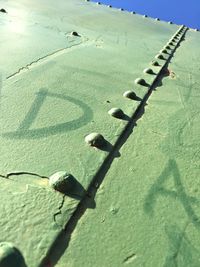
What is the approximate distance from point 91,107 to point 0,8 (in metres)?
2.04

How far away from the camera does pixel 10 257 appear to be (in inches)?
35.9

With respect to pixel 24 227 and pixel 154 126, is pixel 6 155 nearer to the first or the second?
pixel 24 227

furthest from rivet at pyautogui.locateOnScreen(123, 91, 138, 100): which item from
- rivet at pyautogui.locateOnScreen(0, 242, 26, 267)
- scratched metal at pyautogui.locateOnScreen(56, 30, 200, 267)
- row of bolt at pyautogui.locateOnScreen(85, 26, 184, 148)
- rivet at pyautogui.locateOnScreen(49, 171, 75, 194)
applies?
rivet at pyautogui.locateOnScreen(0, 242, 26, 267)

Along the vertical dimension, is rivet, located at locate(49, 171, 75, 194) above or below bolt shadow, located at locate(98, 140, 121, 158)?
above

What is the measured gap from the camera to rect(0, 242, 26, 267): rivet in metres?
0.91

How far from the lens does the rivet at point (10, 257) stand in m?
0.91

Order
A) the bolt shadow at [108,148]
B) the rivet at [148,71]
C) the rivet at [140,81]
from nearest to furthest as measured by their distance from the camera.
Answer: the bolt shadow at [108,148] < the rivet at [140,81] < the rivet at [148,71]

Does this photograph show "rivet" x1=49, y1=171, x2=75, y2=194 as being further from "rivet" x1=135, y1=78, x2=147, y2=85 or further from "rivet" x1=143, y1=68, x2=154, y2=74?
"rivet" x1=143, y1=68, x2=154, y2=74

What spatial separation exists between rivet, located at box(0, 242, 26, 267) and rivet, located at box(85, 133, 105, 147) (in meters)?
0.53

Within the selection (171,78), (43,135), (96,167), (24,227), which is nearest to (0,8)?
(171,78)

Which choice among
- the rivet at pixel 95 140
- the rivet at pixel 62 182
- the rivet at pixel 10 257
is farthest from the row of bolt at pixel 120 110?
the rivet at pixel 10 257

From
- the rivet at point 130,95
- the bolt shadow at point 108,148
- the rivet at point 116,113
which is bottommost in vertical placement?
the rivet at point 130,95

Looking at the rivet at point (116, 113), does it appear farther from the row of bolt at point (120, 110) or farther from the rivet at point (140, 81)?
the rivet at point (140, 81)

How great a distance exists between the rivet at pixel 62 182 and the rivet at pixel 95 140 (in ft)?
0.74
